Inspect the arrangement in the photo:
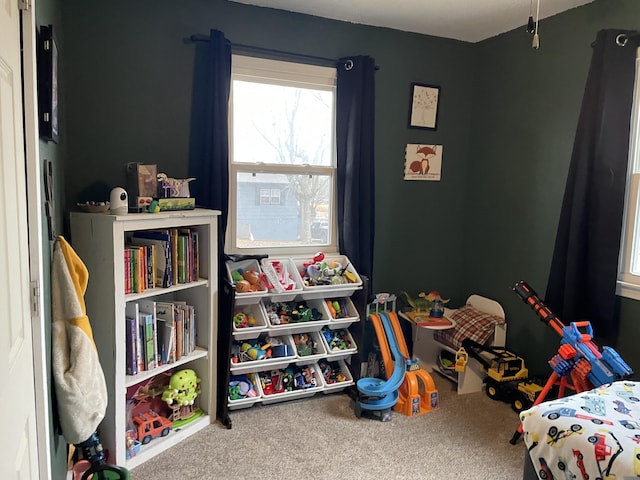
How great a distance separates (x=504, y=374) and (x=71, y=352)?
2444 mm

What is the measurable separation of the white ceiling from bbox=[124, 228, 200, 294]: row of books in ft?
4.82

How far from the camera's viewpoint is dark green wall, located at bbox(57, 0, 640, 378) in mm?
2600

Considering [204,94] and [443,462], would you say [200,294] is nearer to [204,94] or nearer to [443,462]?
[204,94]

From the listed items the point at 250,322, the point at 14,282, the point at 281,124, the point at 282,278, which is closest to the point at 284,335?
the point at 250,322

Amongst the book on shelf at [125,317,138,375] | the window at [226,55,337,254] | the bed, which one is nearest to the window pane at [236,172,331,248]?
the window at [226,55,337,254]

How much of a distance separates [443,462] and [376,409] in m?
0.49

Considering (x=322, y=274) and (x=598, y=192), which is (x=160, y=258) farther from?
(x=598, y=192)

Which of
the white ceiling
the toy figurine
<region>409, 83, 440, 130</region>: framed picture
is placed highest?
the white ceiling

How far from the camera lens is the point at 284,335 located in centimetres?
297

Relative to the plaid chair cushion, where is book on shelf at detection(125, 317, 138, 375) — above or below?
above

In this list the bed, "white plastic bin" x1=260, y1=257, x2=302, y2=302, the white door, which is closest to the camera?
the white door

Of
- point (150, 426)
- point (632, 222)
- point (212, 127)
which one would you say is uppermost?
point (212, 127)

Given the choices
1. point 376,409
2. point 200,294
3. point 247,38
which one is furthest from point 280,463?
point 247,38

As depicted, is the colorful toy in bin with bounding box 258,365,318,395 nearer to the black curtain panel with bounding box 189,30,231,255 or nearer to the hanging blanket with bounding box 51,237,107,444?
the black curtain panel with bounding box 189,30,231,255
